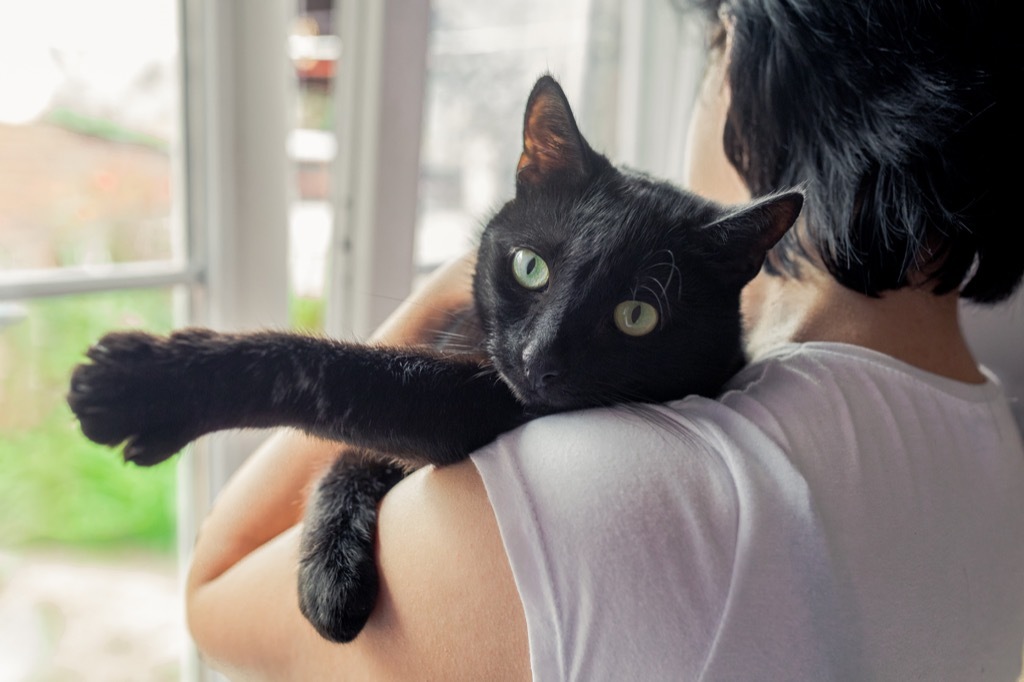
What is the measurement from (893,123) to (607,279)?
0.31 meters

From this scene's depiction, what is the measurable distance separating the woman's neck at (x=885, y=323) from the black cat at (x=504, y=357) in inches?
3.1

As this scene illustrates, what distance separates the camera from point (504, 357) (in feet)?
2.63

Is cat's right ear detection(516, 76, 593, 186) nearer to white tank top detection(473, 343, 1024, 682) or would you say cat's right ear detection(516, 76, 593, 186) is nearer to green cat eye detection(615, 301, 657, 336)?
green cat eye detection(615, 301, 657, 336)

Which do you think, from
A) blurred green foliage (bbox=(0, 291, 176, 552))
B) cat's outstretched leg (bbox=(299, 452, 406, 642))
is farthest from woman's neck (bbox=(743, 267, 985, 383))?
blurred green foliage (bbox=(0, 291, 176, 552))

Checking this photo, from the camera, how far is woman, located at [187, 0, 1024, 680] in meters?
0.56

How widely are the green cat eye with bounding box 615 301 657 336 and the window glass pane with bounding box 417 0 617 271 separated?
0.93 m

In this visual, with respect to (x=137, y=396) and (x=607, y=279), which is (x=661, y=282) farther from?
(x=137, y=396)

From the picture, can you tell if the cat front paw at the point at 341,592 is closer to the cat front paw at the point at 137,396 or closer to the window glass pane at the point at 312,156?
the cat front paw at the point at 137,396

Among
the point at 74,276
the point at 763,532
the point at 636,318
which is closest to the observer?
the point at 763,532

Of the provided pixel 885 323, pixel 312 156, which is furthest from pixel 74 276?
pixel 885 323

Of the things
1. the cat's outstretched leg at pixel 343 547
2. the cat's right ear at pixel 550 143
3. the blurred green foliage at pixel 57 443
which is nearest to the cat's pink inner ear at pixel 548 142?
the cat's right ear at pixel 550 143

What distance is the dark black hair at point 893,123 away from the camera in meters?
0.74

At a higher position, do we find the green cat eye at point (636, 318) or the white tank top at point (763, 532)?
the green cat eye at point (636, 318)

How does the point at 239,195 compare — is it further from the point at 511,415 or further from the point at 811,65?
the point at 811,65
